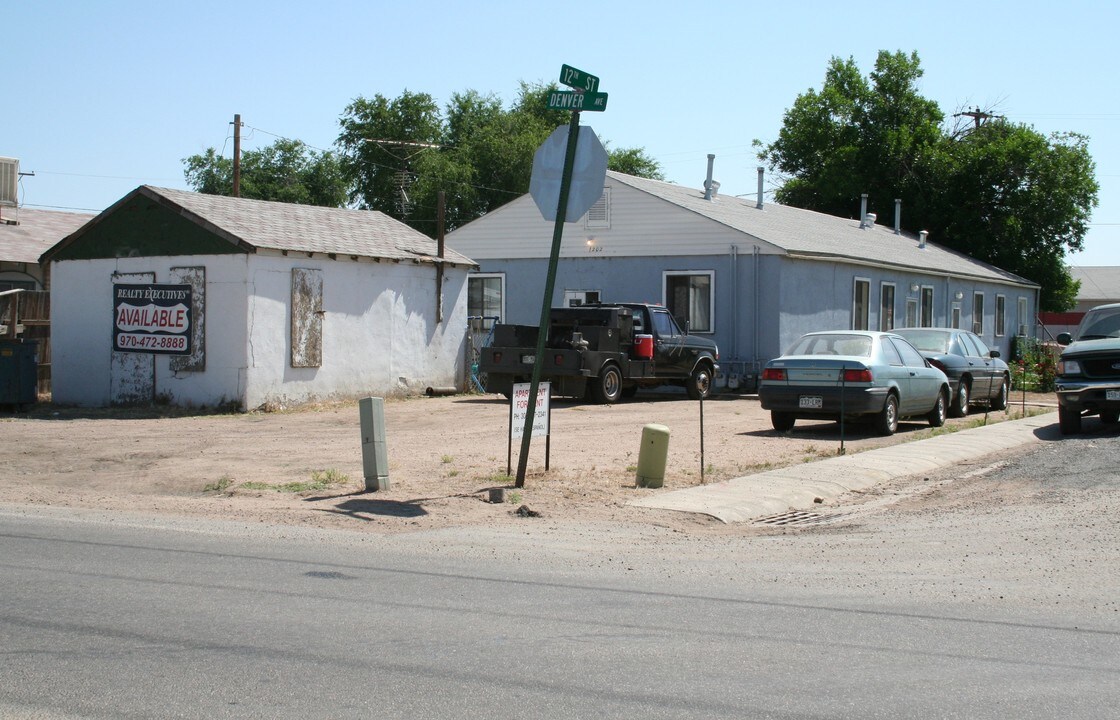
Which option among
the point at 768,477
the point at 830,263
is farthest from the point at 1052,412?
the point at 768,477

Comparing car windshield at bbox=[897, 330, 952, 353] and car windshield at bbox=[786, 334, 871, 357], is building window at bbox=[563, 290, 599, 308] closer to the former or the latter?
car windshield at bbox=[897, 330, 952, 353]

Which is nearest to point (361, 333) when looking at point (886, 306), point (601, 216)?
point (601, 216)

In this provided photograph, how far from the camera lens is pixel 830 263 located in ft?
97.7

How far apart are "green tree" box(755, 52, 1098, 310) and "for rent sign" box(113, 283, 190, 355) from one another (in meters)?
35.4

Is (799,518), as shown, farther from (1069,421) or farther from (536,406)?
(1069,421)

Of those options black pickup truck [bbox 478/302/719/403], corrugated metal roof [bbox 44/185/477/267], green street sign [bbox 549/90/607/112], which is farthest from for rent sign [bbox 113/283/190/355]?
green street sign [bbox 549/90/607/112]

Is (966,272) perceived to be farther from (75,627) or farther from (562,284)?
(75,627)

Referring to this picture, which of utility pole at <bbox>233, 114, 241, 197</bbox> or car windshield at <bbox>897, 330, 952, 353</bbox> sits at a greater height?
utility pole at <bbox>233, 114, 241, 197</bbox>

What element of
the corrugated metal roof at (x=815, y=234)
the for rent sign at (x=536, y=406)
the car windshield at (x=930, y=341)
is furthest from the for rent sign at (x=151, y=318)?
the car windshield at (x=930, y=341)

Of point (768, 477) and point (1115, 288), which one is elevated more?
point (1115, 288)

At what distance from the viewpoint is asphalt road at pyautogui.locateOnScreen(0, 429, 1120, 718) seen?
5137 mm

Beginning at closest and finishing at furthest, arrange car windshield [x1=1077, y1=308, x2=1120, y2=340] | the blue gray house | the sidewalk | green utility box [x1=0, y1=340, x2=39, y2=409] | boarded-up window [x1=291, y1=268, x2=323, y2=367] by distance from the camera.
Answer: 1. the sidewalk
2. car windshield [x1=1077, y1=308, x2=1120, y2=340]
3. green utility box [x1=0, y1=340, x2=39, y2=409]
4. boarded-up window [x1=291, y1=268, x2=323, y2=367]
5. the blue gray house

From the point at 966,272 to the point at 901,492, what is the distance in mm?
27484

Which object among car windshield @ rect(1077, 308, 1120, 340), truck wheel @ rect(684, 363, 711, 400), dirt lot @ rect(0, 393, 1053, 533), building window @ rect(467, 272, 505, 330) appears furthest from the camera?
building window @ rect(467, 272, 505, 330)
